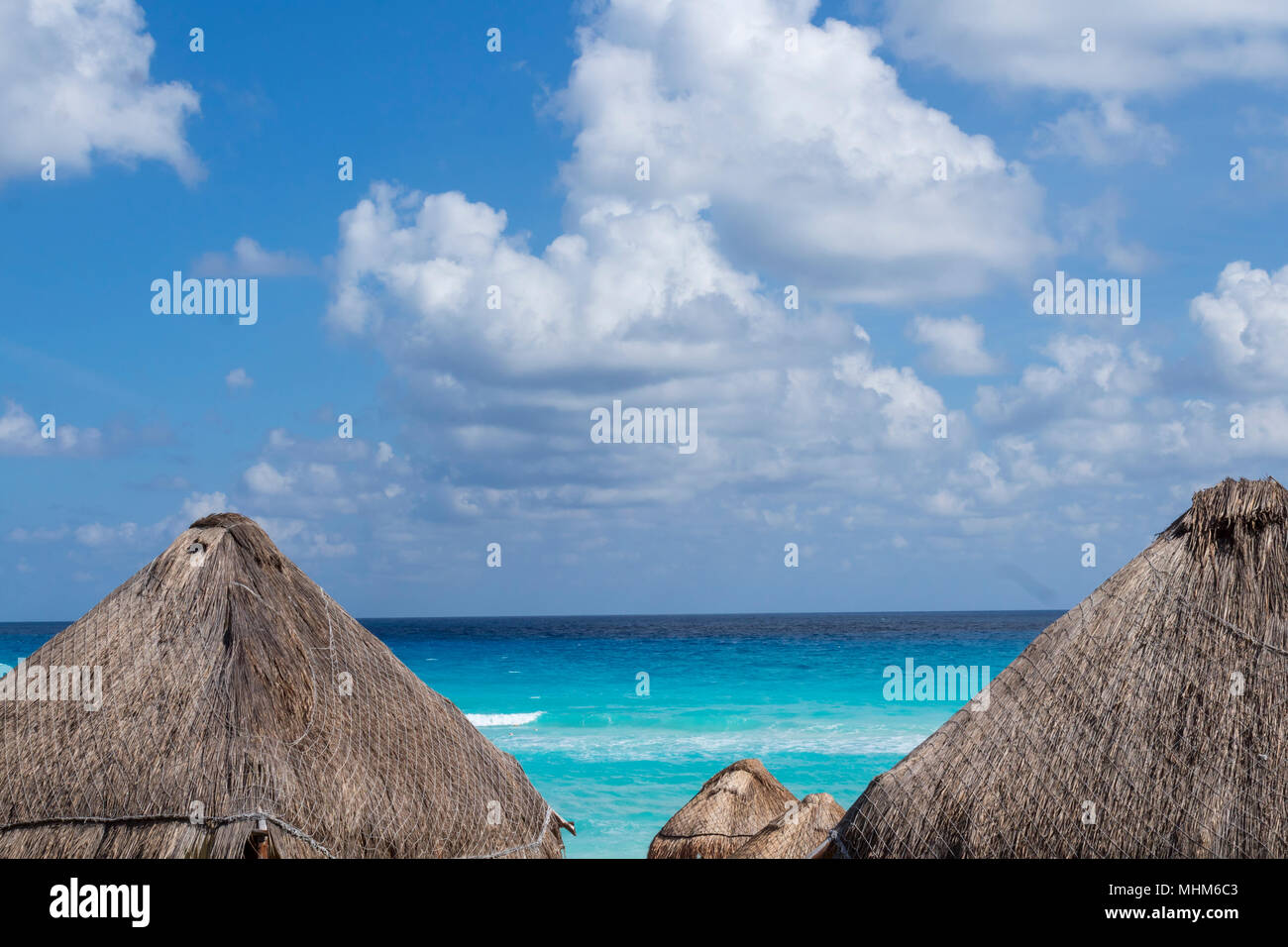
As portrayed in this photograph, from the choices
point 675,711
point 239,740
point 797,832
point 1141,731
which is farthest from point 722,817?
point 675,711

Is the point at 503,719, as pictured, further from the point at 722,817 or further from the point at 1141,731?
the point at 1141,731

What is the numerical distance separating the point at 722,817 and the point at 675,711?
21.4 m

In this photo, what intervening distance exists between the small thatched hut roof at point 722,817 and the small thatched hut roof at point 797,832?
636 mm

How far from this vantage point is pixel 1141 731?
184 inches

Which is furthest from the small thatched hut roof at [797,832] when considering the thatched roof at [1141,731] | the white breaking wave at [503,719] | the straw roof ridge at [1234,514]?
the white breaking wave at [503,719]

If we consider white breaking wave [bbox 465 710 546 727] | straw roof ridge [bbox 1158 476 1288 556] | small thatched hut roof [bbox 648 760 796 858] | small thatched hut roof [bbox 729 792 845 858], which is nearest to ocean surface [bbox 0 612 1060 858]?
white breaking wave [bbox 465 710 546 727]

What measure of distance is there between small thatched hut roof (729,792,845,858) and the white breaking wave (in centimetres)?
2112

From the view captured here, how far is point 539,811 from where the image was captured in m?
6.38

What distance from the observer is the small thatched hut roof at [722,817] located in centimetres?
951

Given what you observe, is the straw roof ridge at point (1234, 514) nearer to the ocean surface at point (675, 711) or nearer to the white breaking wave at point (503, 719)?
the ocean surface at point (675, 711)

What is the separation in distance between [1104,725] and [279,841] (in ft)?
13.7

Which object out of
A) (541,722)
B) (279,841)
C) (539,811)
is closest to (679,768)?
(541,722)

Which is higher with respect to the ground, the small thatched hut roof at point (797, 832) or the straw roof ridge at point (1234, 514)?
the straw roof ridge at point (1234, 514)
